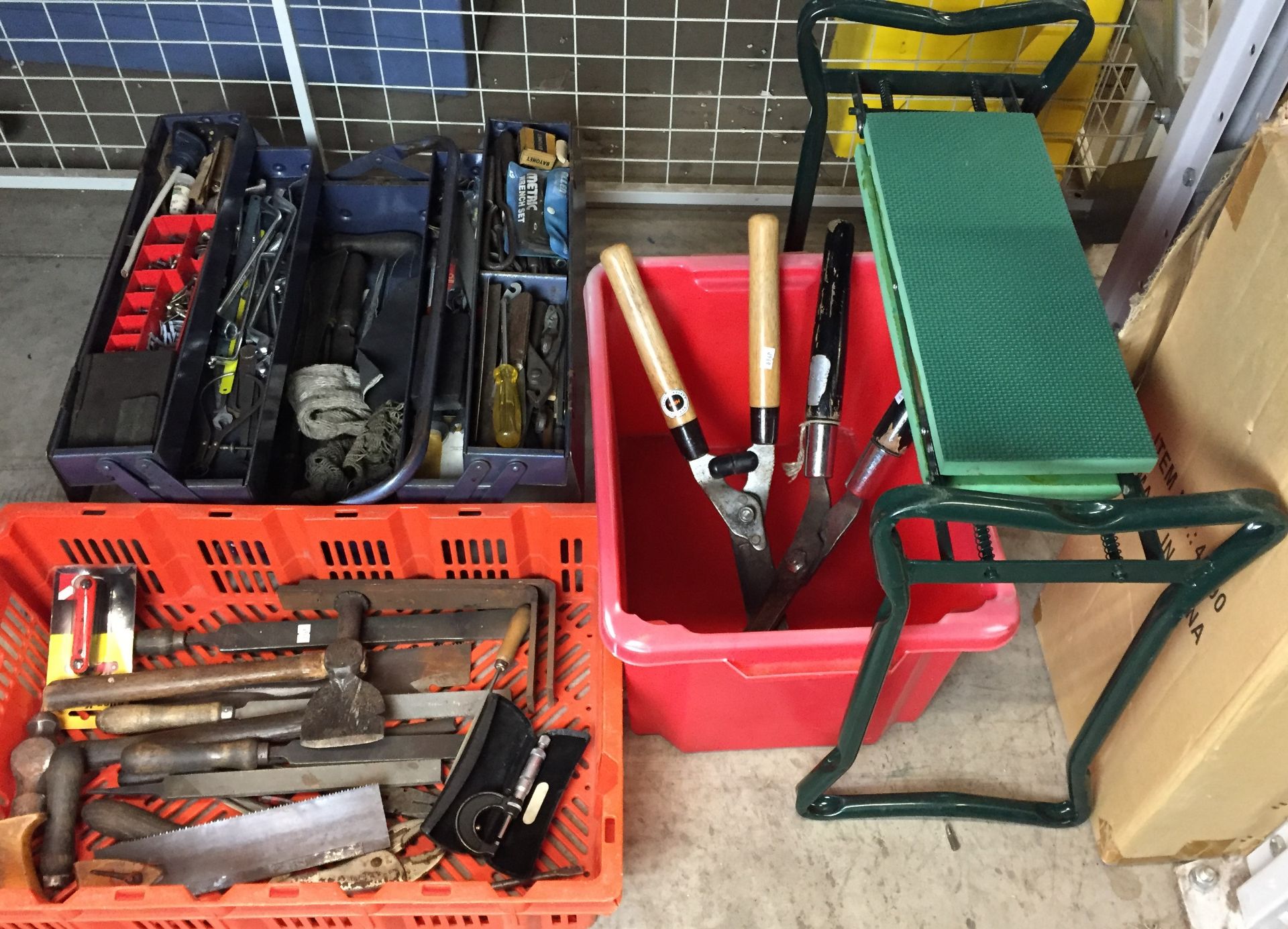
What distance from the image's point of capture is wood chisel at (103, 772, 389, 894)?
4.40ft

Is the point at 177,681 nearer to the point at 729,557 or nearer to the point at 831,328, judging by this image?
the point at 729,557

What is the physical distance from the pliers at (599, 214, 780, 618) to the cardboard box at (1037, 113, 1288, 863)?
521 millimetres

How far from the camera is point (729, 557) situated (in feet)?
5.82

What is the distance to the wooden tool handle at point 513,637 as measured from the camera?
1.54 metres

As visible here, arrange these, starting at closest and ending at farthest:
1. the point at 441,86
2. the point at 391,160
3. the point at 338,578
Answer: the point at 338,578
the point at 391,160
the point at 441,86

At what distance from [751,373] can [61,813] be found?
1.17m

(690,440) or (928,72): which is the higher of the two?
(928,72)

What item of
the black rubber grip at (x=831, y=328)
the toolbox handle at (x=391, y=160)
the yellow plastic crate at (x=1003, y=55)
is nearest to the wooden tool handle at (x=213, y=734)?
the black rubber grip at (x=831, y=328)

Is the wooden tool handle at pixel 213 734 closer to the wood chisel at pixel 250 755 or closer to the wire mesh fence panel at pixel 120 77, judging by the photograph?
the wood chisel at pixel 250 755

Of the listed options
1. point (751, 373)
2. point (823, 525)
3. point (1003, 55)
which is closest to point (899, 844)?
point (823, 525)

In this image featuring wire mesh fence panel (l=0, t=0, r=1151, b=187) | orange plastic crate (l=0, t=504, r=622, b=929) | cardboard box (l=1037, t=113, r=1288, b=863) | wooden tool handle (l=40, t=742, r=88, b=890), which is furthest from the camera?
wire mesh fence panel (l=0, t=0, r=1151, b=187)

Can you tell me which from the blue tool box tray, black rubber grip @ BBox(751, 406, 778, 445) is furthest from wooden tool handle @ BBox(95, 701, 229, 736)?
black rubber grip @ BBox(751, 406, 778, 445)

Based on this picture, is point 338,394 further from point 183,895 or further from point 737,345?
point 183,895

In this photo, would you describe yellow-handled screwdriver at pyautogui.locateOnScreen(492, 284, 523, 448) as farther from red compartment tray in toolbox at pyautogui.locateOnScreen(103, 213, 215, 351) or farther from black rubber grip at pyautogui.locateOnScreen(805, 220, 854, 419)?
red compartment tray in toolbox at pyautogui.locateOnScreen(103, 213, 215, 351)
